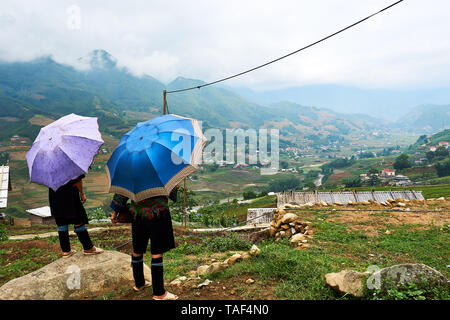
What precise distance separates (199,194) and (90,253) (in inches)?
3286

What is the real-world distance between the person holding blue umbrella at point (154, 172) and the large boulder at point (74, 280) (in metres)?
1.21

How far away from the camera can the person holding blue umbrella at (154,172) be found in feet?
11.0

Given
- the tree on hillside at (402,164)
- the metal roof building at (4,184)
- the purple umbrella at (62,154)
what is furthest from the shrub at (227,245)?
the tree on hillside at (402,164)

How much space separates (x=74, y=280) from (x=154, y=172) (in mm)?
2658

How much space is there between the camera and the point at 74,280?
14.6ft

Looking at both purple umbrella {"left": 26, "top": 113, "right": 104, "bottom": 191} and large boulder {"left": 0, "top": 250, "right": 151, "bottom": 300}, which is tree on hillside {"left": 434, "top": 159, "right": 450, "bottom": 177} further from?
purple umbrella {"left": 26, "top": 113, "right": 104, "bottom": 191}

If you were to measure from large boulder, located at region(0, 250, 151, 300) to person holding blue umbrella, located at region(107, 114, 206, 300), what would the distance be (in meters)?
1.21

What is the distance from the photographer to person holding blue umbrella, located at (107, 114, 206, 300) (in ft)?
11.0

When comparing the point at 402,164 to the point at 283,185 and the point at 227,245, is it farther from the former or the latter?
the point at 227,245

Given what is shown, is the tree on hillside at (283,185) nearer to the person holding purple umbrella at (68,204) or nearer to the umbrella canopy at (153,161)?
A: the person holding purple umbrella at (68,204)

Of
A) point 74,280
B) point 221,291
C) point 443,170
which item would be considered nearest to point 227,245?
point 221,291

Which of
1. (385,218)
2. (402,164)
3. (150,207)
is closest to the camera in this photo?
(150,207)
